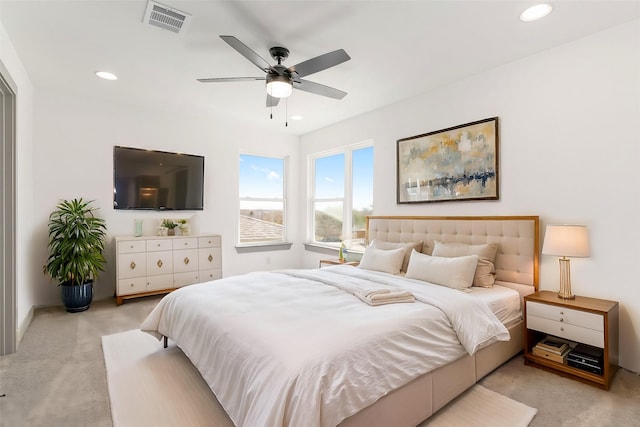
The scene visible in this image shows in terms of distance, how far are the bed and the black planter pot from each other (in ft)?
5.64

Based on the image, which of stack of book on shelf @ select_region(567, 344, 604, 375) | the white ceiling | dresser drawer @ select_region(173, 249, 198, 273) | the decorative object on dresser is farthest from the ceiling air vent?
stack of book on shelf @ select_region(567, 344, 604, 375)

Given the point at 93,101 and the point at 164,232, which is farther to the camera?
the point at 164,232

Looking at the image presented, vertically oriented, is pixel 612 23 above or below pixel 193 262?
above

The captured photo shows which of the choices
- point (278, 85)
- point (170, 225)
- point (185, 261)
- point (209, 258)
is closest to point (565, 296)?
point (278, 85)

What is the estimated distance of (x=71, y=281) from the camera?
150 inches

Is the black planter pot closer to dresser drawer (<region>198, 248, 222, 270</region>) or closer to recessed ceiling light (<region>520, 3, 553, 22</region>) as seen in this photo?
dresser drawer (<region>198, 248, 222, 270</region>)

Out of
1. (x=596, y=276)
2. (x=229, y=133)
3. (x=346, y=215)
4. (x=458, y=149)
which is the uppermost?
(x=229, y=133)

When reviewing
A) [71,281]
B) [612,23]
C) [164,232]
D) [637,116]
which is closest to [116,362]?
[71,281]

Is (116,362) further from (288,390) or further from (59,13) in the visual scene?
(59,13)

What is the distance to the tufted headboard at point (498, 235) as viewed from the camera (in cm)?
292

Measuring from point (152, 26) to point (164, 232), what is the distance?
111 inches

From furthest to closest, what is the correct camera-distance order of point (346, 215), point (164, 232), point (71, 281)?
point (346, 215), point (164, 232), point (71, 281)

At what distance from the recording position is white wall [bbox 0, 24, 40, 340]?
9.57 ft

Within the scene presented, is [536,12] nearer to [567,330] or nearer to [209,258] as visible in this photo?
[567,330]
